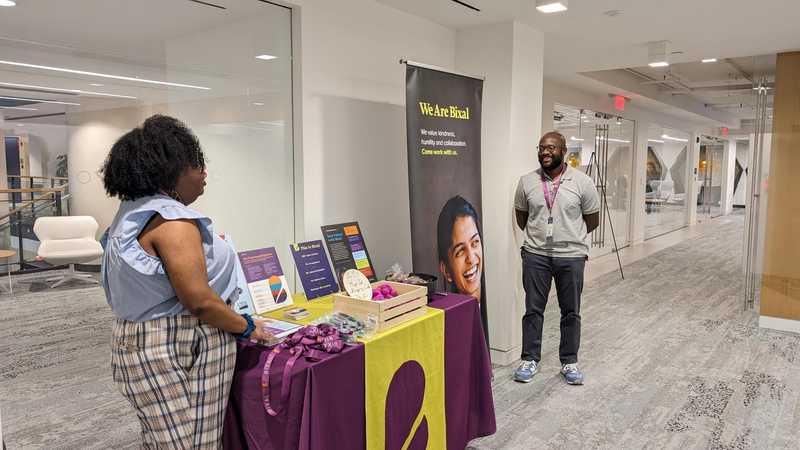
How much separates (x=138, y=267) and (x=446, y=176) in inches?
91.2

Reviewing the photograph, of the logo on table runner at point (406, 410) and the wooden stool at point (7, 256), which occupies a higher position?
the wooden stool at point (7, 256)

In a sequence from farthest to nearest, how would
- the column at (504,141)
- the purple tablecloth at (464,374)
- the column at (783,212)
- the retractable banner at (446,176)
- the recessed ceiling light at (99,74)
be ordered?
the column at (783,212), the column at (504,141), the retractable banner at (446,176), the purple tablecloth at (464,374), the recessed ceiling light at (99,74)

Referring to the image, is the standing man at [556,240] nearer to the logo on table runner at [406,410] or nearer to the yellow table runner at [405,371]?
Answer: the yellow table runner at [405,371]

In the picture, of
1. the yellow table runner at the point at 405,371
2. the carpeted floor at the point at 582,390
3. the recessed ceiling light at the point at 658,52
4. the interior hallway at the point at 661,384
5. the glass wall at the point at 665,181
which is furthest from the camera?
the glass wall at the point at 665,181

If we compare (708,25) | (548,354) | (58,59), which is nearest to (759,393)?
(548,354)

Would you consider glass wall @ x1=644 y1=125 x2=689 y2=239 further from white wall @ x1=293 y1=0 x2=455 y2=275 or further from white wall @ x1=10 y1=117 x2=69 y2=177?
white wall @ x1=10 y1=117 x2=69 y2=177

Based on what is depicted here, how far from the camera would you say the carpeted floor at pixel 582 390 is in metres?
2.85

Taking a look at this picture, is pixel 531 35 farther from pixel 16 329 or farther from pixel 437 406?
pixel 16 329

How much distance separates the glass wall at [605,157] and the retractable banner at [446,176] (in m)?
3.96

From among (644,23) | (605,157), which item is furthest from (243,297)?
(605,157)

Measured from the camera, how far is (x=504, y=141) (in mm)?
4105

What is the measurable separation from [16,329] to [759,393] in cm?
438

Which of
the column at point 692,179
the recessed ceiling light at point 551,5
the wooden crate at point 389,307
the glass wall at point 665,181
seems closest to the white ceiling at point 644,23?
the recessed ceiling light at point 551,5

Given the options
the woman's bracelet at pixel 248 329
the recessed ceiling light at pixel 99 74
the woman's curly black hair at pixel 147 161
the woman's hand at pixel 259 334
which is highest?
the recessed ceiling light at pixel 99 74
